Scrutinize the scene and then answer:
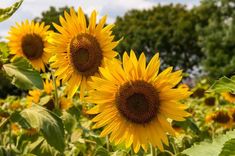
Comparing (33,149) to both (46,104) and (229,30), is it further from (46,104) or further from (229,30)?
(229,30)

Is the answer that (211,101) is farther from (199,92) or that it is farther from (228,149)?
(228,149)

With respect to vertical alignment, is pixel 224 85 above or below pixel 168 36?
below

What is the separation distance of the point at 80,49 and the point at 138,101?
592 mm

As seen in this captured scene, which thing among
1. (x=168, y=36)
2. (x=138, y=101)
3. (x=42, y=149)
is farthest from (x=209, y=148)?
(x=168, y=36)

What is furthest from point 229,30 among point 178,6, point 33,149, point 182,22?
point 33,149

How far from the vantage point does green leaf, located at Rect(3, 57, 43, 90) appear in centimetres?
283

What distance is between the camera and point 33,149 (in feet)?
11.4

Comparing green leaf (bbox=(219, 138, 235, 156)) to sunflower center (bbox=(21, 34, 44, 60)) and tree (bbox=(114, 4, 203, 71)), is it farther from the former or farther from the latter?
tree (bbox=(114, 4, 203, 71))

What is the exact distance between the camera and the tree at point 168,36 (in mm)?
44188

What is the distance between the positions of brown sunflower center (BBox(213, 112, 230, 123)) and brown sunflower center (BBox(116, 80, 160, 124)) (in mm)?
2839

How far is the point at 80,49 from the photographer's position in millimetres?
3035

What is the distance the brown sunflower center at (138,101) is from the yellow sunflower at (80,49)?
0.44 metres

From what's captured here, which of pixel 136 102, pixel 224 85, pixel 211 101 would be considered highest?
pixel 224 85

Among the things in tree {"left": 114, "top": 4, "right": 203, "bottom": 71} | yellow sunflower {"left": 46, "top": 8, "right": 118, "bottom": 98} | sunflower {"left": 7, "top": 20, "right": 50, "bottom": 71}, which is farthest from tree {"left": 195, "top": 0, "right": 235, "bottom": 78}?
yellow sunflower {"left": 46, "top": 8, "right": 118, "bottom": 98}
